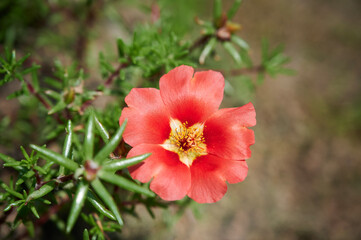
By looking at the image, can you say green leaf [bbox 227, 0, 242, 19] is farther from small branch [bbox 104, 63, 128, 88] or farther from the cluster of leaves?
small branch [bbox 104, 63, 128, 88]

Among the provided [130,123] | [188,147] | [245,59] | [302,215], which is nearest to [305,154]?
[302,215]

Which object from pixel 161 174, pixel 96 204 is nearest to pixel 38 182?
pixel 96 204

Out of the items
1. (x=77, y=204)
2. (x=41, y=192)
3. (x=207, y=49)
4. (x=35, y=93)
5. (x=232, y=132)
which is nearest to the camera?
(x=77, y=204)

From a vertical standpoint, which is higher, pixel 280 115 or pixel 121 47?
pixel 280 115

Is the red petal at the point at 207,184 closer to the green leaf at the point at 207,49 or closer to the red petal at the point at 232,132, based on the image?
the red petal at the point at 232,132

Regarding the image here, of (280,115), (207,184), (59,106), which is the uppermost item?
(280,115)

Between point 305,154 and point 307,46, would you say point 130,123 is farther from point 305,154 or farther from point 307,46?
point 307,46

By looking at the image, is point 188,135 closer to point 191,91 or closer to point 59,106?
point 191,91

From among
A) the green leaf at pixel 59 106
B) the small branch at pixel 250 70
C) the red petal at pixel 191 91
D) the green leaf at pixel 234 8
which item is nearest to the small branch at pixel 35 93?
the green leaf at pixel 59 106
